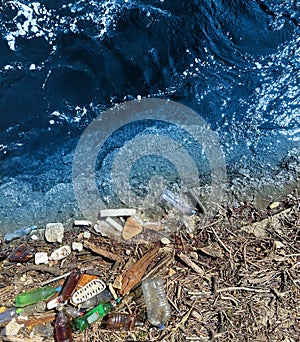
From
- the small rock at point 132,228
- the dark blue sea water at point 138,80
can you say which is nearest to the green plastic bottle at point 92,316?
the small rock at point 132,228

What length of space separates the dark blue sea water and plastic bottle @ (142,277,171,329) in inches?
34.0

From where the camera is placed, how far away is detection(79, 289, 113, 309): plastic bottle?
2.60 meters

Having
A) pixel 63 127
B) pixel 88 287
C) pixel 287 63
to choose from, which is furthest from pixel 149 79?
pixel 88 287

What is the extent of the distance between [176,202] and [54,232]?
0.93 m

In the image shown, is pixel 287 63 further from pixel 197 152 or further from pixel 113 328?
pixel 113 328

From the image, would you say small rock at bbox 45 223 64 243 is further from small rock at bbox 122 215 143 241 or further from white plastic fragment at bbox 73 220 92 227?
small rock at bbox 122 215 143 241

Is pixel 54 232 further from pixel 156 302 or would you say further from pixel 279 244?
pixel 279 244

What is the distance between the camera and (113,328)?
250cm

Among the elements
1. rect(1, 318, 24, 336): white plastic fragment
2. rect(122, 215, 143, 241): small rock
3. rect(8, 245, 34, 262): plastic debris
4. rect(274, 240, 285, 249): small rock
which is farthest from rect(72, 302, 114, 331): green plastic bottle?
rect(274, 240, 285, 249): small rock

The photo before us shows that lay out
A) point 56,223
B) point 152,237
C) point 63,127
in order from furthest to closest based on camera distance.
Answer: point 63,127 < point 56,223 < point 152,237

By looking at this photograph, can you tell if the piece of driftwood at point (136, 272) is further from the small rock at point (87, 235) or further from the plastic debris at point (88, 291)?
the small rock at point (87, 235)

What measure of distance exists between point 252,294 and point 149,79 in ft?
7.18

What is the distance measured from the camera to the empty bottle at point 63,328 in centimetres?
247

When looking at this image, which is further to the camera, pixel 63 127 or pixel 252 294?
pixel 63 127
